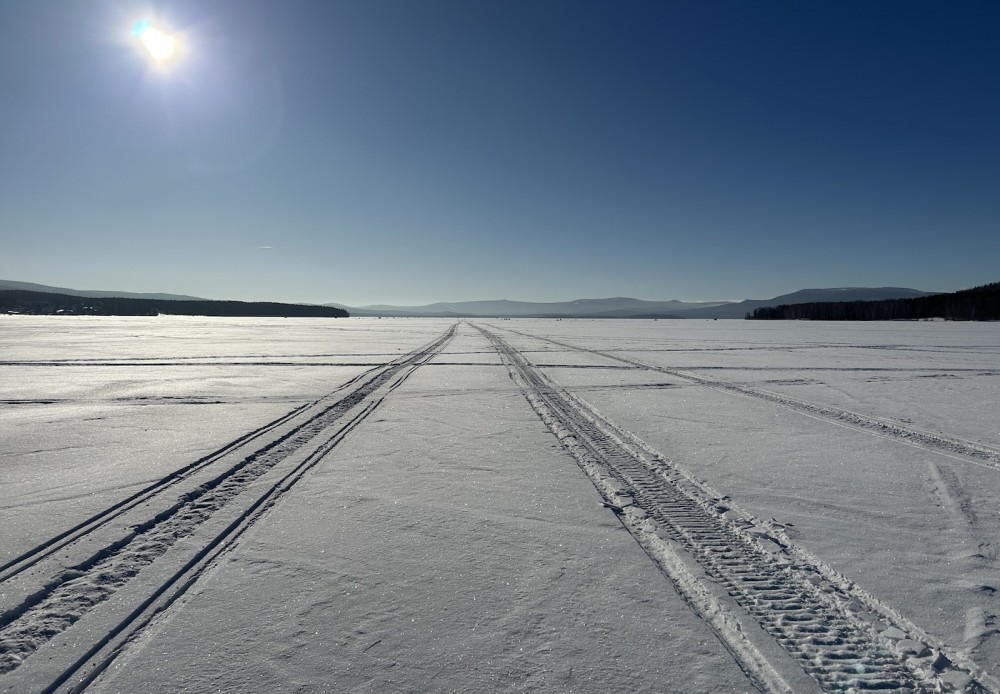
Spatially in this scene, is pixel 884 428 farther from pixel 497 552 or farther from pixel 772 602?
pixel 497 552

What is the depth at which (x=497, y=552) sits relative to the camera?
241cm

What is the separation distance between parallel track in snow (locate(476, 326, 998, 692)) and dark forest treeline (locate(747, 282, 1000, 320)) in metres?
79.2

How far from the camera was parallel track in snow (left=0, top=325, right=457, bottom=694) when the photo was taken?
5.45 ft

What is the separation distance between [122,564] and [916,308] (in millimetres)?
91193

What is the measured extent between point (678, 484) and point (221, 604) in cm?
272

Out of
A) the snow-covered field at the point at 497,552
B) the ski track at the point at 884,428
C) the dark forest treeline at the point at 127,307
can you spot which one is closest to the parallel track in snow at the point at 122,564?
the snow-covered field at the point at 497,552

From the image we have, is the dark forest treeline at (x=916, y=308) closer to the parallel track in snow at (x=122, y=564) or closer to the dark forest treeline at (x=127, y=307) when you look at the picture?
the parallel track in snow at (x=122, y=564)

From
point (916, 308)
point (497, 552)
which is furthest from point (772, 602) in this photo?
point (916, 308)

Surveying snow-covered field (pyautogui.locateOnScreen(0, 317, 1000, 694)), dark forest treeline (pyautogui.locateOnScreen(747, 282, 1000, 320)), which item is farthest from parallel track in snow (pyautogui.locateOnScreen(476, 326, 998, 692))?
dark forest treeline (pyautogui.locateOnScreen(747, 282, 1000, 320))

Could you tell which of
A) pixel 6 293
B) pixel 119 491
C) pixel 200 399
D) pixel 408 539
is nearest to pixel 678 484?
pixel 408 539

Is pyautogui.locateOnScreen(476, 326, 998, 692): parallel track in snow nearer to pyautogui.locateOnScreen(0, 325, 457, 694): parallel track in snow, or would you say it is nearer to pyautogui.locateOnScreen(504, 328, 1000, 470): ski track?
pyautogui.locateOnScreen(0, 325, 457, 694): parallel track in snow

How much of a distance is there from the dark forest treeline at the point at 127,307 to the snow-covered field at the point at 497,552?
8615 centimetres

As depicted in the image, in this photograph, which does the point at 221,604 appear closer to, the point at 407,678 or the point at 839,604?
the point at 407,678

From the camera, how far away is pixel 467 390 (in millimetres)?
7434
